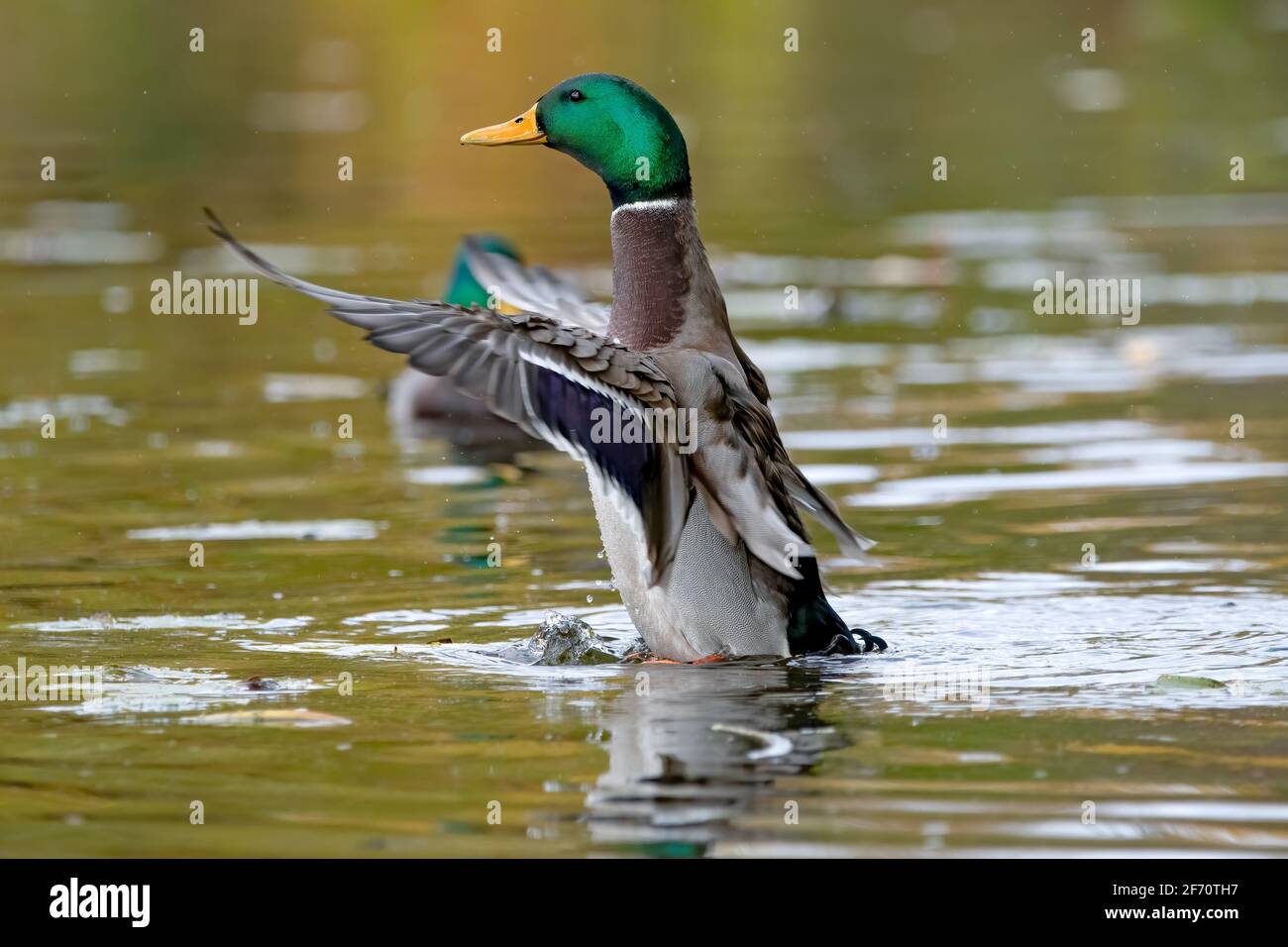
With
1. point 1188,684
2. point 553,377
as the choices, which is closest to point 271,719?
point 553,377

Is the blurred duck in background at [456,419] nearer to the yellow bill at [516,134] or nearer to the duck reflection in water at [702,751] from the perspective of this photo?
the yellow bill at [516,134]

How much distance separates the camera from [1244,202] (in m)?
16.8

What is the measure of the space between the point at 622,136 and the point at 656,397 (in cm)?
116

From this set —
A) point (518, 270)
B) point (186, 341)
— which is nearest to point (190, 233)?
point (186, 341)

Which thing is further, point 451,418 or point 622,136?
point 451,418

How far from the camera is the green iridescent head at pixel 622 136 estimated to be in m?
7.08

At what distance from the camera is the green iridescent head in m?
7.08

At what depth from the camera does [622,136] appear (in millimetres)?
7148

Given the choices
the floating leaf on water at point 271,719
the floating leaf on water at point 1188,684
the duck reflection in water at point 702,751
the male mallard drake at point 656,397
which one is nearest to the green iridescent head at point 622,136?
the male mallard drake at point 656,397

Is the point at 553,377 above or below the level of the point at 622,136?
below

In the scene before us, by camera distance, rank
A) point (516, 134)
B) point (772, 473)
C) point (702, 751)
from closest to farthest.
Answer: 1. point (702, 751)
2. point (772, 473)
3. point (516, 134)

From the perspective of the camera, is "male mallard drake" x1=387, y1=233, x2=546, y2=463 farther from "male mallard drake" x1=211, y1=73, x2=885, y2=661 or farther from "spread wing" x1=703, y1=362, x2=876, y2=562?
"spread wing" x1=703, y1=362, x2=876, y2=562

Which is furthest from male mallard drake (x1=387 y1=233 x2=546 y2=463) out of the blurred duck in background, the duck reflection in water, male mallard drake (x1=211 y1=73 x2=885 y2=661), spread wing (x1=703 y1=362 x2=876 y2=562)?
the duck reflection in water

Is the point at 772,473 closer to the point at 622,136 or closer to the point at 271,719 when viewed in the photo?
the point at 622,136
